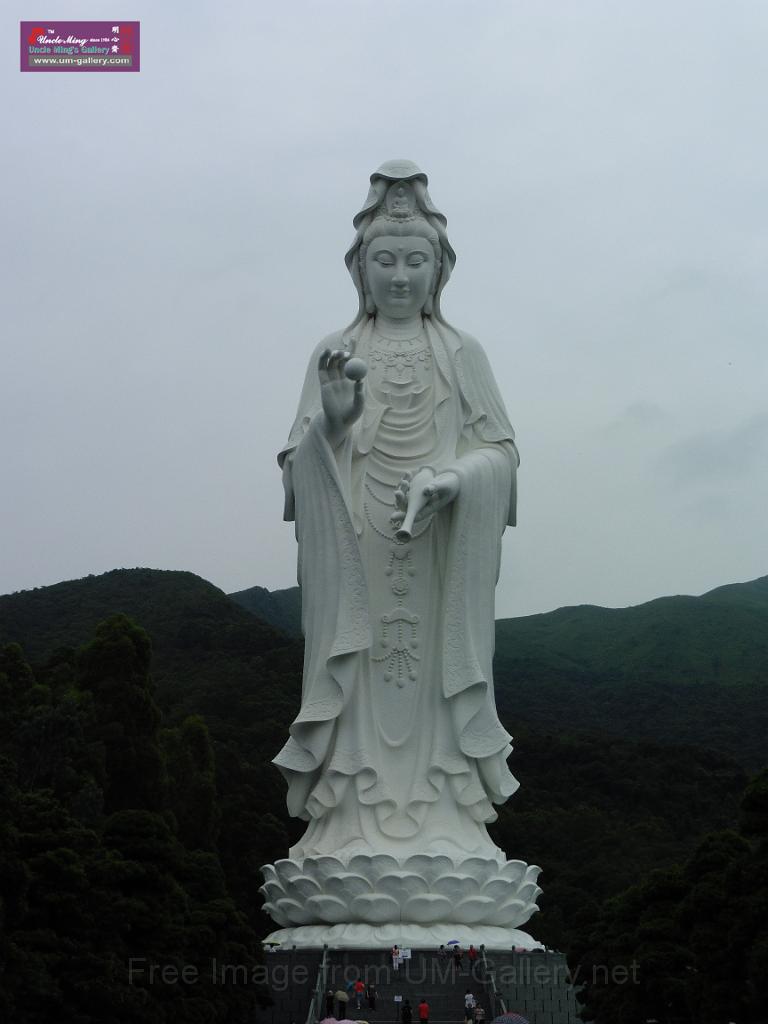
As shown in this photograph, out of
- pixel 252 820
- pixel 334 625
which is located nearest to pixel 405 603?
pixel 334 625

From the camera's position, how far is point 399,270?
47.8ft

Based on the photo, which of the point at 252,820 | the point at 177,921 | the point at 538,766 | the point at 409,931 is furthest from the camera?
the point at 538,766

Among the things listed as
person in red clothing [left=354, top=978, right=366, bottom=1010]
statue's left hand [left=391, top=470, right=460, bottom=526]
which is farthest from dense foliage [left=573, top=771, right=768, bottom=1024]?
statue's left hand [left=391, top=470, right=460, bottom=526]

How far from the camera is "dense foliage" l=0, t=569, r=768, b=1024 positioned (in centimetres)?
1020

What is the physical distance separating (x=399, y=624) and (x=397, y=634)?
9 cm

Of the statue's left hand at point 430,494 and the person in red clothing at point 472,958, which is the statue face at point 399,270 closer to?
the statue's left hand at point 430,494

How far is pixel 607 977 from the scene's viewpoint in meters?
11.5

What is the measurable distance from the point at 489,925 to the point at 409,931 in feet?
2.44

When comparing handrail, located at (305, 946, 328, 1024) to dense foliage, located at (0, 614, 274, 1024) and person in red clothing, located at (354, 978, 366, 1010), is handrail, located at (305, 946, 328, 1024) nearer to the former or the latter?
person in red clothing, located at (354, 978, 366, 1010)

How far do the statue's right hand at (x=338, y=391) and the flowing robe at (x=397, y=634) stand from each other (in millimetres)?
467

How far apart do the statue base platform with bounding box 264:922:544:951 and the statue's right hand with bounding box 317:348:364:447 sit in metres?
3.95

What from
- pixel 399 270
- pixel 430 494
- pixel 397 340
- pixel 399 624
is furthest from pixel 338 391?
pixel 399 624

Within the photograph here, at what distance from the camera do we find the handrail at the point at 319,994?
11266 mm

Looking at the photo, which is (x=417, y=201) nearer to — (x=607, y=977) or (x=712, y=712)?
(x=607, y=977)
